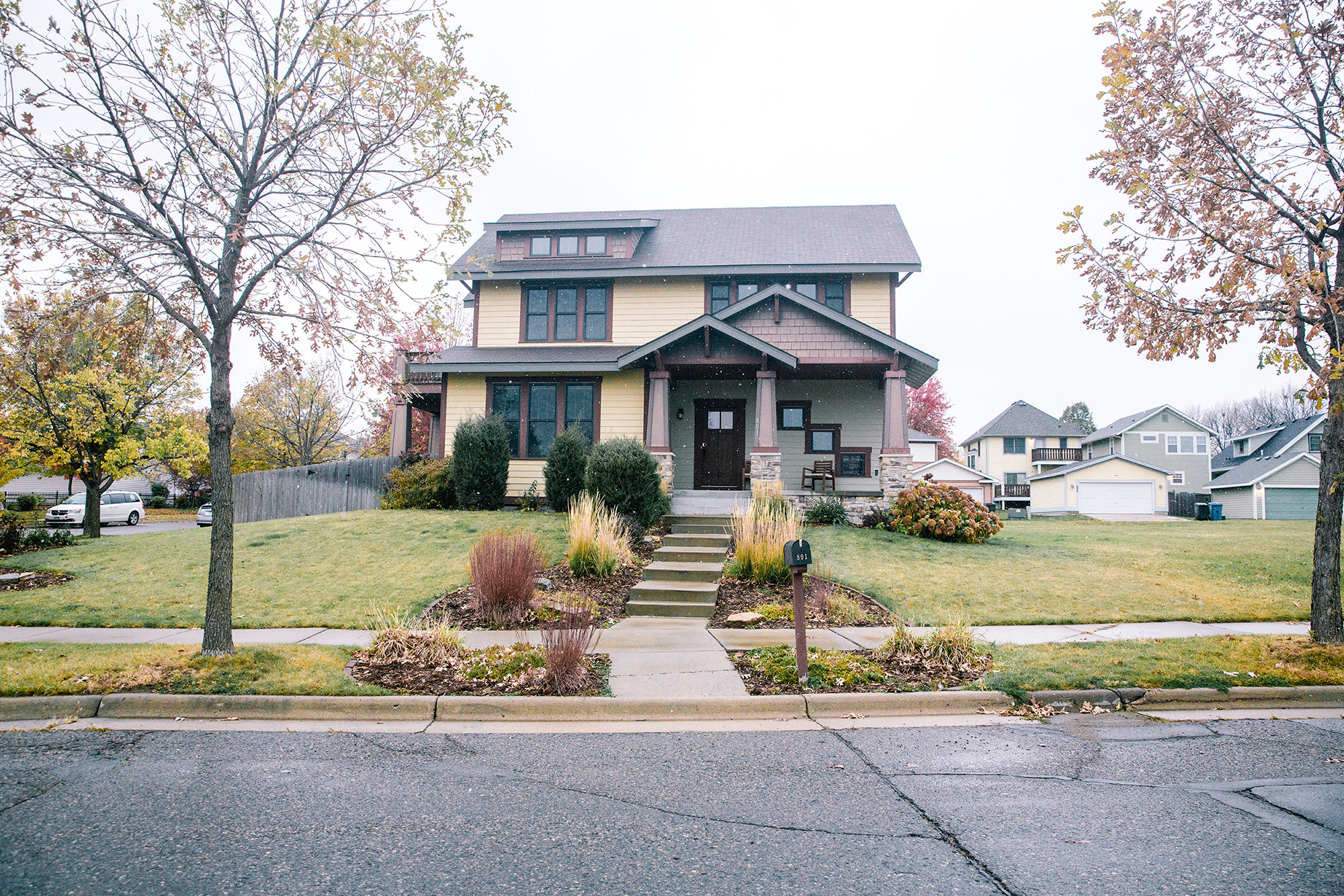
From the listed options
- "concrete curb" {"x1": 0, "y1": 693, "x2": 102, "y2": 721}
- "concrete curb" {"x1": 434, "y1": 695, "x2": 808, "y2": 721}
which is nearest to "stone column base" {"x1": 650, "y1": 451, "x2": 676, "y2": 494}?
"concrete curb" {"x1": 434, "y1": 695, "x2": 808, "y2": 721}

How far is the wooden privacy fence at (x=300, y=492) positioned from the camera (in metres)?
18.4

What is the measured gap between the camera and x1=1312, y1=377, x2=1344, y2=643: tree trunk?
7.27 m

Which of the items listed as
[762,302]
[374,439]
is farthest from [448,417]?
[374,439]

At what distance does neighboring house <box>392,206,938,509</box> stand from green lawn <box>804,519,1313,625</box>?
4.52 metres

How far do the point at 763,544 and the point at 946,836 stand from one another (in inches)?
299

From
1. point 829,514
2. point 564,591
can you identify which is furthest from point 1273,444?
point 564,591

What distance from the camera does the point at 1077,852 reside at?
3.36 meters

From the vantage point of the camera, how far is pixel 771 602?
10055mm

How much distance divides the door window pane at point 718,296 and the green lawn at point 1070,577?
7.99 meters

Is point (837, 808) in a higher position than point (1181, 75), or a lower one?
lower

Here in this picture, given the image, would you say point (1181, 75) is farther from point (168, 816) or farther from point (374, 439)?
point (374, 439)

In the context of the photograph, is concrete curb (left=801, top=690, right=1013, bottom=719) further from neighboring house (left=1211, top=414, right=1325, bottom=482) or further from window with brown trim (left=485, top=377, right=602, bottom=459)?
neighboring house (left=1211, top=414, right=1325, bottom=482)

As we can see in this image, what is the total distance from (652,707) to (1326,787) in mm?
4254

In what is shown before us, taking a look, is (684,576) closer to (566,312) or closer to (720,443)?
(720,443)
